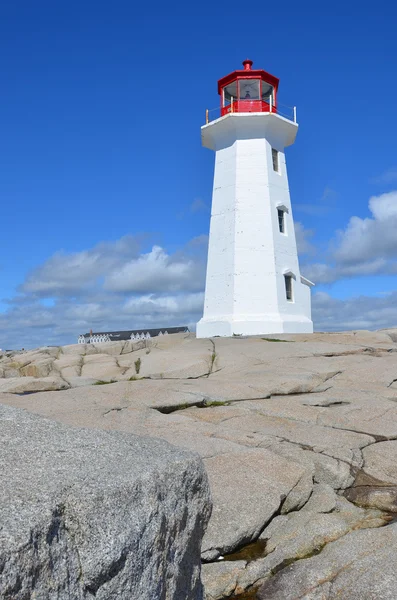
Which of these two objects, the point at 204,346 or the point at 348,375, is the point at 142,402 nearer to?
the point at 348,375

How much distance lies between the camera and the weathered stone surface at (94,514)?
9.52 ft

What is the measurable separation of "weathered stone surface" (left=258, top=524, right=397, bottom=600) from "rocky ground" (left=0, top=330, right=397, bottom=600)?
13 millimetres

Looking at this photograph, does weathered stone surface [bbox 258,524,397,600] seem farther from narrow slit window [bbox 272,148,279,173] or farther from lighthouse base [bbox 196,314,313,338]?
narrow slit window [bbox 272,148,279,173]

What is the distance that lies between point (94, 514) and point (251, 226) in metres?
24.0

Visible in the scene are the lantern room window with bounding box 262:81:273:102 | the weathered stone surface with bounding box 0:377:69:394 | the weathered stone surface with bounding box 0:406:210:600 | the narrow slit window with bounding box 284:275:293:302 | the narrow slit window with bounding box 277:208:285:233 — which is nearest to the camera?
the weathered stone surface with bounding box 0:406:210:600

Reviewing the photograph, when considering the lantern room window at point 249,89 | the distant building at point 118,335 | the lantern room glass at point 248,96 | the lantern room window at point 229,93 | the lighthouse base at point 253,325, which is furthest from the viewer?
the distant building at point 118,335

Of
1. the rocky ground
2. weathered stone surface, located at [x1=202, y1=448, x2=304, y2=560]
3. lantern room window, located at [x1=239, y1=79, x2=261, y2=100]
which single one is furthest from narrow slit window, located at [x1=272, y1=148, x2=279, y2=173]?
weathered stone surface, located at [x1=202, y1=448, x2=304, y2=560]

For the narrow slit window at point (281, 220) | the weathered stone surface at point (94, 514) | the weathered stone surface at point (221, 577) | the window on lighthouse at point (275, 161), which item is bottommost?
the weathered stone surface at point (221, 577)

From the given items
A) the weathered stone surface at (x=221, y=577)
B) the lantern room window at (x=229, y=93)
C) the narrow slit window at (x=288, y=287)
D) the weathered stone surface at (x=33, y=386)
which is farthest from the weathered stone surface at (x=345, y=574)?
the lantern room window at (x=229, y=93)

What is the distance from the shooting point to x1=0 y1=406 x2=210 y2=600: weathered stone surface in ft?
9.52

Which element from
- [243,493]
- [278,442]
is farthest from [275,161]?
[243,493]

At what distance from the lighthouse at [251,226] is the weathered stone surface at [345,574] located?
760 inches

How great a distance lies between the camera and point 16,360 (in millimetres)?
25547

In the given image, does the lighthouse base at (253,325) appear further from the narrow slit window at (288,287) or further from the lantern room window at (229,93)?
the lantern room window at (229,93)
